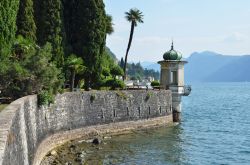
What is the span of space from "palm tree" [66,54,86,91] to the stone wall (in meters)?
3.18

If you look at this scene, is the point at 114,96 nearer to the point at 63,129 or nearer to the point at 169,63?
the point at 63,129

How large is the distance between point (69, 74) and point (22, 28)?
7257 mm

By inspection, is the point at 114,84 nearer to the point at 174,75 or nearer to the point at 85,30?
the point at 85,30

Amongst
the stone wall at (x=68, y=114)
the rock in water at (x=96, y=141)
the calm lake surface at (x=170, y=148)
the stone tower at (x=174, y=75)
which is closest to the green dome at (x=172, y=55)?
the stone tower at (x=174, y=75)

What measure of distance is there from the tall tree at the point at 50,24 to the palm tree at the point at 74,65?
852 mm

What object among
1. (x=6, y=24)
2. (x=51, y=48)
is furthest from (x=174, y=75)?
(x=6, y=24)

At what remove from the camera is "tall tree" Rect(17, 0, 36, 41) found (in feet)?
112

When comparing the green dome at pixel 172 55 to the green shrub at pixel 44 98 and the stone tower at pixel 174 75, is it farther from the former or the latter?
the green shrub at pixel 44 98

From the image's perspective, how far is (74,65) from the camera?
38.5 metres

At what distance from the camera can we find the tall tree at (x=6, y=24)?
25797mm

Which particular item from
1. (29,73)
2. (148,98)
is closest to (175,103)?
(148,98)

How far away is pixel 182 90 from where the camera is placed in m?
49.8

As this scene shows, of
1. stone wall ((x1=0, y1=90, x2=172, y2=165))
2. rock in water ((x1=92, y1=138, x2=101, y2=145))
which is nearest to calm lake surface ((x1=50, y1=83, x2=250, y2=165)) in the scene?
rock in water ((x1=92, y1=138, x2=101, y2=145))

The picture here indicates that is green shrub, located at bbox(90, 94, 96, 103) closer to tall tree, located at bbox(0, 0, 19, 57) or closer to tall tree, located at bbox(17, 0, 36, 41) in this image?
tall tree, located at bbox(17, 0, 36, 41)
